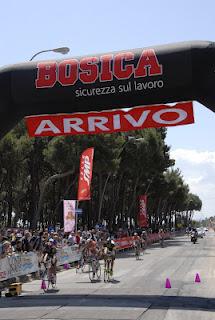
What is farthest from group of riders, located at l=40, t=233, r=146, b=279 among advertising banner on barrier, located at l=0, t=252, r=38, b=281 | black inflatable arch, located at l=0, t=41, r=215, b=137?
black inflatable arch, located at l=0, t=41, r=215, b=137

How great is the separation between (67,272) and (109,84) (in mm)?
13409

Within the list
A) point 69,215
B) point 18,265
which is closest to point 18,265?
point 18,265

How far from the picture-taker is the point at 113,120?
16.0m

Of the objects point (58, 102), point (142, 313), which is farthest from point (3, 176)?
point (142, 313)

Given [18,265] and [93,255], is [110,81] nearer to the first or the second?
[18,265]

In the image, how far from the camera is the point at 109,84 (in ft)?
49.7

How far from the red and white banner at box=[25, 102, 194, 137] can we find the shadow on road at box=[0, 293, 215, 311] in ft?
15.8

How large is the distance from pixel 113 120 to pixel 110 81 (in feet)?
4.42

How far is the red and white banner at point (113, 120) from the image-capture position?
15539 mm

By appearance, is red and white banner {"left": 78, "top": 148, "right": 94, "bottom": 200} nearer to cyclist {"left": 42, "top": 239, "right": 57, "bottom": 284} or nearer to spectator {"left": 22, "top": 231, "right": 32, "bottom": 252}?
spectator {"left": 22, "top": 231, "right": 32, "bottom": 252}

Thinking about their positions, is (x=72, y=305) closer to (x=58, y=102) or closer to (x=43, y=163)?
(x=58, y=102)

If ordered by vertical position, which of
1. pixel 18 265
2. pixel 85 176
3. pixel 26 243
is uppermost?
pixel 85 176

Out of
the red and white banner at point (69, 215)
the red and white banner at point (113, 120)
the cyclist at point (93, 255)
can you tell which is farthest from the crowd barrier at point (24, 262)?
the red and white banner at point (113, 120)

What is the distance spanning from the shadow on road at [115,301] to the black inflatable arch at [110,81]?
486 centimetres
